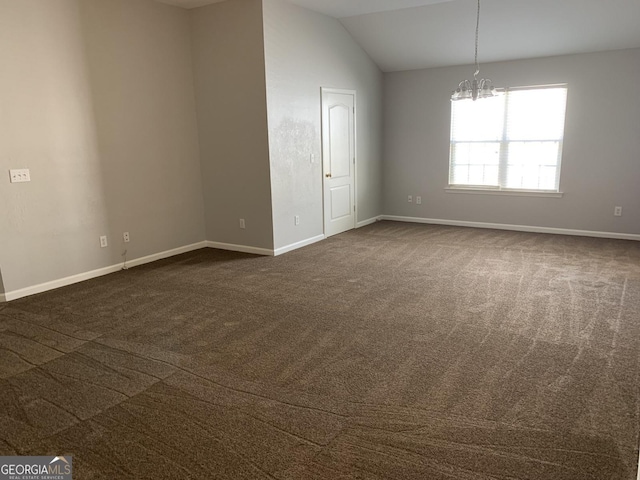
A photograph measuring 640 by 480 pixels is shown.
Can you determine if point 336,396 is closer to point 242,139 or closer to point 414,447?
point 414,447

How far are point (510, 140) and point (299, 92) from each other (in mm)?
3349

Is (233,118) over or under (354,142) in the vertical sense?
over

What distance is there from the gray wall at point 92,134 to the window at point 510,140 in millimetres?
4184

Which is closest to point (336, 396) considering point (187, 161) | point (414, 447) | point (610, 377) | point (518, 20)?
point (414, 447)

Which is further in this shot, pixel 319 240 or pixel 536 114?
pixel 536 114

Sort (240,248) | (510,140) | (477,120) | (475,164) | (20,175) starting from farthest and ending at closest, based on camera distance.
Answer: (475,164), (477,120), (510,140), (240,248), (20,175)

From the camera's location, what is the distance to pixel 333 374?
9.55 ft

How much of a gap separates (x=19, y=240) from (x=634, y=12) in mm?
7093


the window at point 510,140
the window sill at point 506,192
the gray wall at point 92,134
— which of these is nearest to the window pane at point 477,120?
the window at point 510,140

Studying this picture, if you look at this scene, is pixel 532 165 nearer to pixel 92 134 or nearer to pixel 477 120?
pixel 477 120

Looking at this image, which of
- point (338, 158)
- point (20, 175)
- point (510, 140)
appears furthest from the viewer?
point (510, 140)

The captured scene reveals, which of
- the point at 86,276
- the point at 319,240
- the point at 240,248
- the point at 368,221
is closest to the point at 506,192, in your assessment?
the point at 368,221

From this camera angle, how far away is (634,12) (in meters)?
5.34

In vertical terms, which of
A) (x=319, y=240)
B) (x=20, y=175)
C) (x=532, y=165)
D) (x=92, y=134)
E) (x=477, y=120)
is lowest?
(x=319, y=240)
